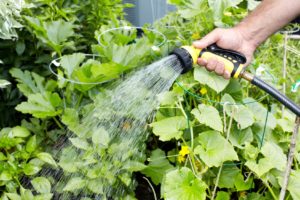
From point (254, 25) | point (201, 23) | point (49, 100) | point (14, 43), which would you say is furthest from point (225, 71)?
point (14, 43)

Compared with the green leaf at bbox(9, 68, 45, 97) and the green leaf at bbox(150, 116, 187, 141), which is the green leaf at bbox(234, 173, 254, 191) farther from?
the green leaf at bbox(9, 68, 45, 97)

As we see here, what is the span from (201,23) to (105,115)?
0.61 metres

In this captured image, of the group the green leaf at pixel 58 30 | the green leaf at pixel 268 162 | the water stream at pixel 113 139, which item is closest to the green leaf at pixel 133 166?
the water stream at pixel 113 139

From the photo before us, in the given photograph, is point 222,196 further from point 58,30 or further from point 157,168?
point 58,30

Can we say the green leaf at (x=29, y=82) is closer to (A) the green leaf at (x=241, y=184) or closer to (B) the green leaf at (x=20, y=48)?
(B) the green leaf at (x=20, y=48)

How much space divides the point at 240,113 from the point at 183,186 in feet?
1.05

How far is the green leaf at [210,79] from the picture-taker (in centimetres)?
117

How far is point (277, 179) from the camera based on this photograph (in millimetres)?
1126

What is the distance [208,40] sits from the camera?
1.17 metres

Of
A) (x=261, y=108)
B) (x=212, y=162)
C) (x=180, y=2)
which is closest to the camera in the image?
(x=212, y=162)

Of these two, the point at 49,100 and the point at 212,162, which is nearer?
the point at 212,162

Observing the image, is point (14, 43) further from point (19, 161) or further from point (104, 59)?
point (19, 161)

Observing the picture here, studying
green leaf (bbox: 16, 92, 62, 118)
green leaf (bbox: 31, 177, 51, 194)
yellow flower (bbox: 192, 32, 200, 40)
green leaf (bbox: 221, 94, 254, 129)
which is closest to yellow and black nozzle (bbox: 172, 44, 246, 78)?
green leaf (bbox: 221, 94, 254, 129)

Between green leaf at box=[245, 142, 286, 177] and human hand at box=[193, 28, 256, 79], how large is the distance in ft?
0.83
